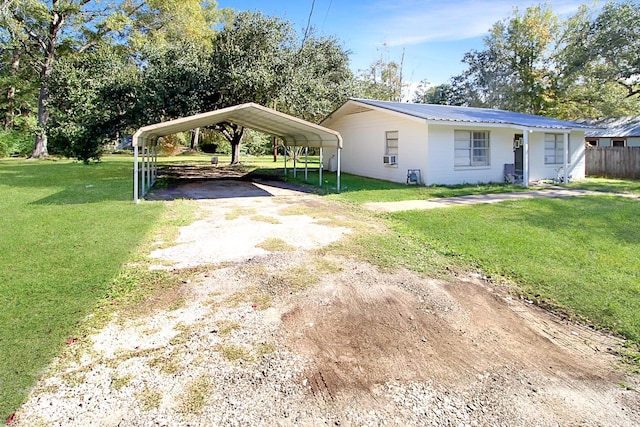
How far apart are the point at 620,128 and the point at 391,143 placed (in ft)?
55.4

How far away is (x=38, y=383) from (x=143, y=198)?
865cm

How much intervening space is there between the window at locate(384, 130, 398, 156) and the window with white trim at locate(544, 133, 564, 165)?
5843 millimetres

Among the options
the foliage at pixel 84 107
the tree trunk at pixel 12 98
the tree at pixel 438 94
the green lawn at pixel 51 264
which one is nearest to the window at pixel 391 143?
the green lawn at pixel 51 264

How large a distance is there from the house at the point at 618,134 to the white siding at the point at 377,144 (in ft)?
45.9

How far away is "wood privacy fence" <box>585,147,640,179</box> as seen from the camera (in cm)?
1808

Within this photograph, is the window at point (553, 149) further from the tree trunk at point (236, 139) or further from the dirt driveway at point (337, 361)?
the tree trunk at point (236, 139)

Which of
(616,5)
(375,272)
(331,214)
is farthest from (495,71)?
(375,272)

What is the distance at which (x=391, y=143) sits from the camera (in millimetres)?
15469

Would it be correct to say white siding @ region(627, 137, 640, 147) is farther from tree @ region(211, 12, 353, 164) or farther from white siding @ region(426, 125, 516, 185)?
tree @ region(211, 12, 353, 164)

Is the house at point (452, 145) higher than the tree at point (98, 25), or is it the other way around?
the tree at point (98, 25)

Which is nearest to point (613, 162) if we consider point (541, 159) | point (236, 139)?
point (541, 159)

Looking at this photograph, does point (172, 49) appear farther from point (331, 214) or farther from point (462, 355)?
point (462, 355)

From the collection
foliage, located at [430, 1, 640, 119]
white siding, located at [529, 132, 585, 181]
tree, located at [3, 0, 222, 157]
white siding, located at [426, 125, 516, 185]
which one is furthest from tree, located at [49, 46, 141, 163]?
foliage, located at [430, 1, 640, 119]

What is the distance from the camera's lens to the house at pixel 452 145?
44.7ft
